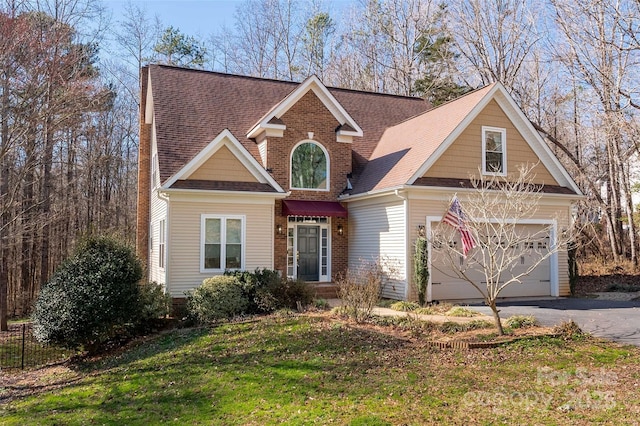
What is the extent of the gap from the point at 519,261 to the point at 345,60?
21.7m

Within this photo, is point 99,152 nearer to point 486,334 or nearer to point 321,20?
point 321,20

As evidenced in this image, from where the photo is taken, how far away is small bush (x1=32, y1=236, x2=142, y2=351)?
37.7ft

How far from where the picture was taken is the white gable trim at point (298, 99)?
16.6 meters

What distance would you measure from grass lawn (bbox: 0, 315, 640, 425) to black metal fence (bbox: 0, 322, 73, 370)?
2622mm

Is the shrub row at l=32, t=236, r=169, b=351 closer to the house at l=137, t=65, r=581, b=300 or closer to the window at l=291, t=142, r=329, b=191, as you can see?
the house at l=137, t=65, r=581, b=300

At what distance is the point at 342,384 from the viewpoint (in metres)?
7.33

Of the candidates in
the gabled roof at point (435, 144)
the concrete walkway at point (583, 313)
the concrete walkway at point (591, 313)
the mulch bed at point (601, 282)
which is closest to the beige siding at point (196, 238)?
the concrete walkway at point (583, 313)

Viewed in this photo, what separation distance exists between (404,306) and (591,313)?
4.55m

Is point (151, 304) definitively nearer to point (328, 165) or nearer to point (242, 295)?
point (242, 295)

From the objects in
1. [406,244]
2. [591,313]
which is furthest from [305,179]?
[591,313]

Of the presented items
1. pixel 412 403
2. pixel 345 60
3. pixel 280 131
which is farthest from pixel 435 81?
pixel 412 403

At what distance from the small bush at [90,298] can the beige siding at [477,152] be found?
28.6 ft

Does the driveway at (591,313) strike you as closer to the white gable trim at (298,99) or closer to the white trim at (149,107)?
the white gable trim at (298,99)

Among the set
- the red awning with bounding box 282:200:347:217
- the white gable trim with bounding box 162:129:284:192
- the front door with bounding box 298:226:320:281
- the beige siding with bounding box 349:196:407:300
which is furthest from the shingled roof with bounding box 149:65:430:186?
the front door with bounding box 298:226:320:281
